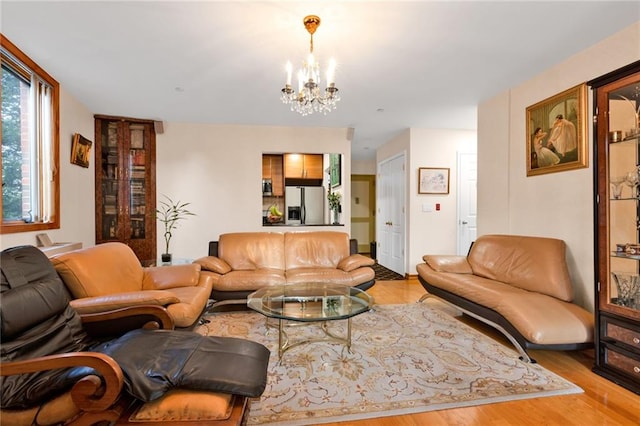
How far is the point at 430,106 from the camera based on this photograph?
4039 mm

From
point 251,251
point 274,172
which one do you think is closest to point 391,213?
point 274,172

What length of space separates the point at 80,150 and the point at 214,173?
1687mm

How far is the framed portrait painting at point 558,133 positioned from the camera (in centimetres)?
275

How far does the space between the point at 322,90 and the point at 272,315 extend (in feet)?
8.35

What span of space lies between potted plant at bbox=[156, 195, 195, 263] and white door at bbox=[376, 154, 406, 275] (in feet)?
11.5

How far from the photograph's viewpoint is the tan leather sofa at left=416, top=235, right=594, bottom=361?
215 cm

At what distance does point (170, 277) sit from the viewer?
2.80 m

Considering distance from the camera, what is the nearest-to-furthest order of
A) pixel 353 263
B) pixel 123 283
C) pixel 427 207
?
pixel 123 283 → pixel 353 263 → pixel 427 207

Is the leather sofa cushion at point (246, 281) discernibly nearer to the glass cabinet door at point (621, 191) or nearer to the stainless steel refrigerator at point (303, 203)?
the glass cabinet door at point (621, 191)

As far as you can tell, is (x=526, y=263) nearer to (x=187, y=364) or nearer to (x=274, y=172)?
(x=187, y=364)

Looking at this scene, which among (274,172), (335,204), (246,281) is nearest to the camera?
(246,281)

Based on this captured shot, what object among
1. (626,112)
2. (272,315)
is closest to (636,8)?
(626,112)

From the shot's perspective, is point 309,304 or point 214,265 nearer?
point 309,304

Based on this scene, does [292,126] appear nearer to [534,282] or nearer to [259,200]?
[259,200]
